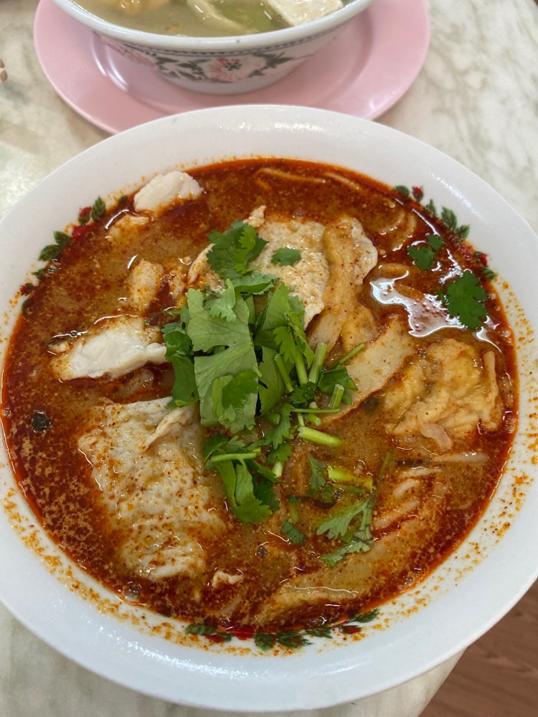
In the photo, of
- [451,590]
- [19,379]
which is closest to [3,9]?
[19,379]

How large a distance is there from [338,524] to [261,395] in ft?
1.26

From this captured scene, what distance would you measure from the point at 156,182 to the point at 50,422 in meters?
0.76

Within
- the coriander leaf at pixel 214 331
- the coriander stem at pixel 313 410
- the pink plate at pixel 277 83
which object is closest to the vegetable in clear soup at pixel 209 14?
the pink plate at pixel 277 83

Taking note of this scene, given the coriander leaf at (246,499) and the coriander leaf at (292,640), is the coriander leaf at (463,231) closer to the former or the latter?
the coriander leaf at (246,499)

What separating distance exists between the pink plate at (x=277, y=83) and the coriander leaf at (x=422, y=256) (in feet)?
1.80

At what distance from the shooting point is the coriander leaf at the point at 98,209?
1933 mm

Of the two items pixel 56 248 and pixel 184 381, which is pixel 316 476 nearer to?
pixel 184 381

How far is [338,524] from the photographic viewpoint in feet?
5.50

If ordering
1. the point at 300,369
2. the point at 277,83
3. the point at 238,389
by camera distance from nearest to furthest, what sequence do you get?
the point at 238,389
the point at 300,369
the point at 277,83

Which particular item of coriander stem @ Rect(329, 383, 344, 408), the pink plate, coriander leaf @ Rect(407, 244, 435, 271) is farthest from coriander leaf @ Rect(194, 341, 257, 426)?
the pink plate

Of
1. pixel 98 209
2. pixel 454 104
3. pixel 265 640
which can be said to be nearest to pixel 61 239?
pixel 98 209

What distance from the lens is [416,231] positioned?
197 centimetres

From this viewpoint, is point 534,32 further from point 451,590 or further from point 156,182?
point 451,590

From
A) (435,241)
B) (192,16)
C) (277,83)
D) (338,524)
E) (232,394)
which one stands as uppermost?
(192,16)
